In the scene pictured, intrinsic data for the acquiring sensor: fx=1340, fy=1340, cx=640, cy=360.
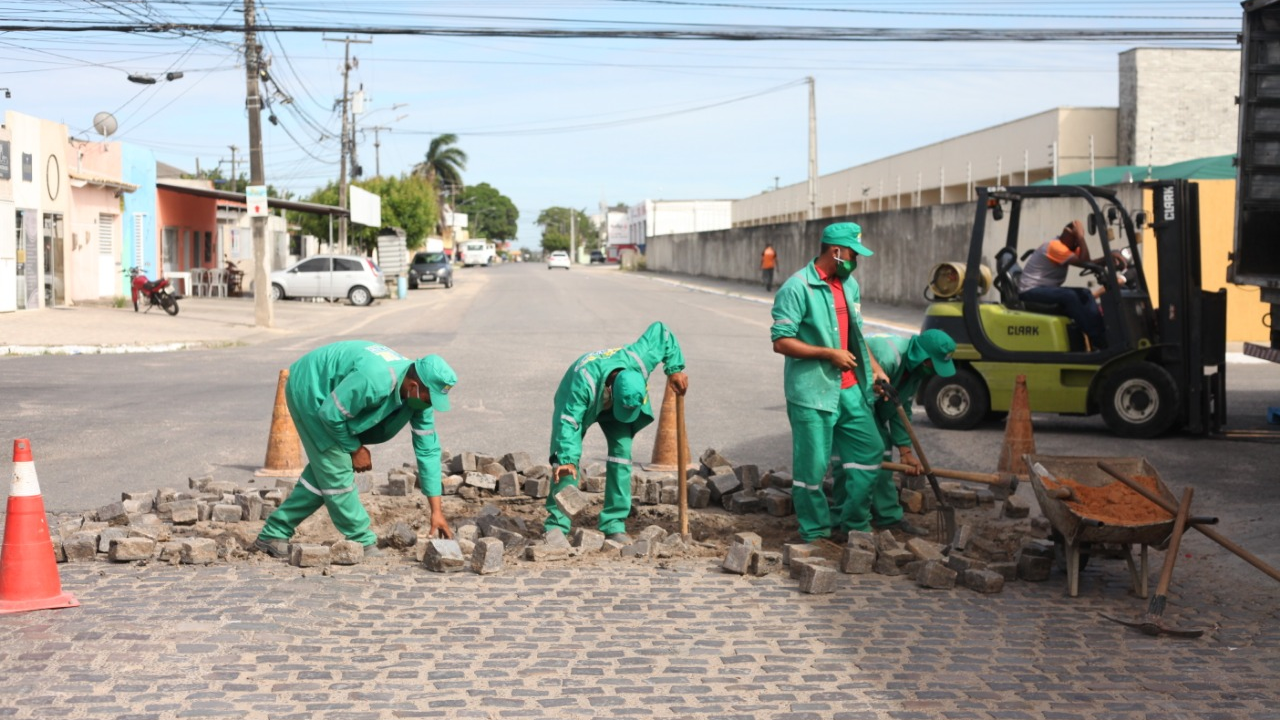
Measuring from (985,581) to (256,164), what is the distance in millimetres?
24653

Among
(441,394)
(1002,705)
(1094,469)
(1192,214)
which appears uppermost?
(1192,214)

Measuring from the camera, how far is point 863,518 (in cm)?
788

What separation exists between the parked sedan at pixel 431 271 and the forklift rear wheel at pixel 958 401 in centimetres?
4157

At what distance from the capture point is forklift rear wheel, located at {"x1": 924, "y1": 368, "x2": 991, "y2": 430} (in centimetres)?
1246

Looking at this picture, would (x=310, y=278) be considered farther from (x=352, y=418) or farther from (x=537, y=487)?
(x=352, y=418)

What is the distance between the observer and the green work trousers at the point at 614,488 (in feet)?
25.1

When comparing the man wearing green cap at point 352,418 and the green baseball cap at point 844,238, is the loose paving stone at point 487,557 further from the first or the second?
the green baseball cap at point 844,238

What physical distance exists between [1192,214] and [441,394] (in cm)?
798

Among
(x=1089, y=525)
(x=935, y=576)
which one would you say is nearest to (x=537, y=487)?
(x=935, y=576)

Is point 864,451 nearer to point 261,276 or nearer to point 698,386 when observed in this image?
point 698,386

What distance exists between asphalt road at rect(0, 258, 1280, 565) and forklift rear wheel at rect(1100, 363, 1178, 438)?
0.16 metres

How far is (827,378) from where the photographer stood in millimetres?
7539

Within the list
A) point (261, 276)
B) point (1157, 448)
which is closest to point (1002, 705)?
point (1157, 448)

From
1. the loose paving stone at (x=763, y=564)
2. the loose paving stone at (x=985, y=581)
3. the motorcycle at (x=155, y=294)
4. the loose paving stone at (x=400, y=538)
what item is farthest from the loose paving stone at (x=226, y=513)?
the motorcycle at (x=155, y=294)
